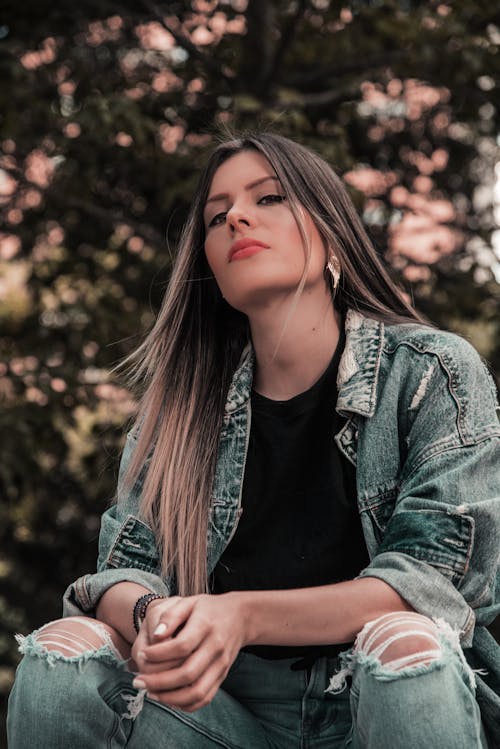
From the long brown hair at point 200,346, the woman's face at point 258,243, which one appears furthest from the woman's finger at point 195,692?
the woman's face at point 258,243

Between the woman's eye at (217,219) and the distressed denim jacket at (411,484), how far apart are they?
39cm

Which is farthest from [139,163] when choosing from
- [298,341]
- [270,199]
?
[298,341]

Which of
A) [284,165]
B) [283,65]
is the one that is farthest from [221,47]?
[284,165]

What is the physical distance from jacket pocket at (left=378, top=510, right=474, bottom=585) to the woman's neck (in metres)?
0.56

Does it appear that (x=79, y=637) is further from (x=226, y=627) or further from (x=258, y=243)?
(x=258, y=243)

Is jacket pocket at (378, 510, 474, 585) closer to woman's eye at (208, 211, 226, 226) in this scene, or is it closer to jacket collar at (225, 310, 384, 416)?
jacket collar at (225, 310, 384, 416)

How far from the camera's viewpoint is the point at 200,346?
272 centimetres

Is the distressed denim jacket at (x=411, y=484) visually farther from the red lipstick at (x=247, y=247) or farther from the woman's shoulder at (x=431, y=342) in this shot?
the red lipstick at (x=247, y=247)

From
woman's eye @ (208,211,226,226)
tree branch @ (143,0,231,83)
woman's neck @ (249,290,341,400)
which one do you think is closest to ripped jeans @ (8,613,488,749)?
woman's neck @ (249,290,341,400)

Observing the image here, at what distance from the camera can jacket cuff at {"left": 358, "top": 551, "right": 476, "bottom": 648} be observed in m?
1.93

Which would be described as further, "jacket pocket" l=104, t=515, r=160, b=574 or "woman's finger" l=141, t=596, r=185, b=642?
"jacket pocket" l=104, t=515, r=160, b=574

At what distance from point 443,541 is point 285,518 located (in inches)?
17.8

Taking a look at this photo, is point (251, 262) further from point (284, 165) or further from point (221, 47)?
point (221, 47)

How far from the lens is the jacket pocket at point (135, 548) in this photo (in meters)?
2.37
